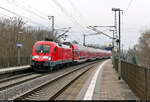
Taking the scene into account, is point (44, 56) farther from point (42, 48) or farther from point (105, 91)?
point (105, 91)

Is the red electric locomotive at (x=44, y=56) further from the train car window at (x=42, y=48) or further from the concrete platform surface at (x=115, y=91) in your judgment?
the concrete platform surface at (x=115, y=91)

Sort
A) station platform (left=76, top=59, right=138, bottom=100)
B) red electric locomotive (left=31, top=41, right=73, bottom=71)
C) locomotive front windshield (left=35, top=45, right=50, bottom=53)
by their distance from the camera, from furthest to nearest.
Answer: locomotive front windshield (left=35, top=45, right=50, bottom=53), red electric locomotive (left=31, top=41, right=73, bottom=71), station platform (left=76, top=59, right=138, bottom=100)

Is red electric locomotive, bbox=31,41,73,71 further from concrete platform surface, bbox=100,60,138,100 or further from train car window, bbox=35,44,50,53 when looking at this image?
concrete platform surface, bbox=100,60,138,100

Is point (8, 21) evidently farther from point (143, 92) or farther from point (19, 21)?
point (143, 92)

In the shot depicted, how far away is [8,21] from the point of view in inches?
1246

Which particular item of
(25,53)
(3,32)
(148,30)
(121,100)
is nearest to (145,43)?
(148,30)

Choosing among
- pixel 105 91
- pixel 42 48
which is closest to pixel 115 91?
pixel 105 91

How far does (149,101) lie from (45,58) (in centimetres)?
1315

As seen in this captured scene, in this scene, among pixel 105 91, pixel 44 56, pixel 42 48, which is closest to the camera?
pixel 105 91

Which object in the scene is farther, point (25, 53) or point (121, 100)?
point (25, 53)

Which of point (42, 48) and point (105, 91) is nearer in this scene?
point (105, 91)

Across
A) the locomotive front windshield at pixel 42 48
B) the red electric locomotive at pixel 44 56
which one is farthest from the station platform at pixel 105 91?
the locomotive front windshield at pixel 42 48

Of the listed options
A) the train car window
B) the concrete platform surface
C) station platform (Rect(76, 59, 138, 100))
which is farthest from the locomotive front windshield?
the concrete platform surface

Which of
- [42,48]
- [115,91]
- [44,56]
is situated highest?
[42,48]
